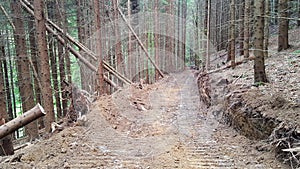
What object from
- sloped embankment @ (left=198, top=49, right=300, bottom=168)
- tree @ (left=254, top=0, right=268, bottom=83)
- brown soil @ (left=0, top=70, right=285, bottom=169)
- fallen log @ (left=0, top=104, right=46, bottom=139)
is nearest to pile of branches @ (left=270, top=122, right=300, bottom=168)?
sloped embankment @ (left=198, top=49, right=300, bottom=168)

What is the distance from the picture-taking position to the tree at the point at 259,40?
6906mm

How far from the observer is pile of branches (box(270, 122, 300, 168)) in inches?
159

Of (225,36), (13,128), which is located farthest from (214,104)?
(225,36)

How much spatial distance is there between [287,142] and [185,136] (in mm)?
2854

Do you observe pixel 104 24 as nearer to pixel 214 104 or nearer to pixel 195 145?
pixel 214 104

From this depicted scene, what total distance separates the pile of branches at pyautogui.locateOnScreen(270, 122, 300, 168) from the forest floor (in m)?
0.07

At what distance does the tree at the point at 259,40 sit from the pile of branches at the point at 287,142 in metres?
2.96

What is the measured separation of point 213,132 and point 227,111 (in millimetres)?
805

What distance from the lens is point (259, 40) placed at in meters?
7.09

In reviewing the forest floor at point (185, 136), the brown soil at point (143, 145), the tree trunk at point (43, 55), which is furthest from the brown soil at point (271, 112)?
the tree trunk at point (43, 55)

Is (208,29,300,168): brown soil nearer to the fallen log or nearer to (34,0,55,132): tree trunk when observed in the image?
the fallen log

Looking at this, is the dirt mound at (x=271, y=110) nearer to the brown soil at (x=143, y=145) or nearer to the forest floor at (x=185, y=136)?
the forest floor at (x=185, y=136)

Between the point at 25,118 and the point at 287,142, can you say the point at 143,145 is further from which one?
the point at 25,118

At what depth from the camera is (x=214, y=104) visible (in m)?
9.06
